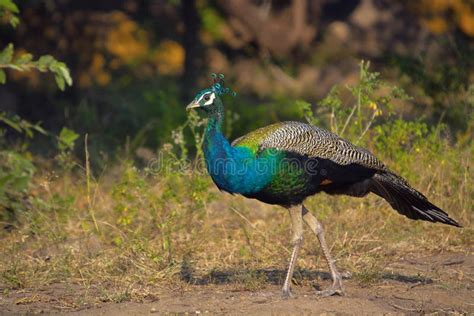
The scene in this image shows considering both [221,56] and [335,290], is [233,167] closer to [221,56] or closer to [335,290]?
[335,290]

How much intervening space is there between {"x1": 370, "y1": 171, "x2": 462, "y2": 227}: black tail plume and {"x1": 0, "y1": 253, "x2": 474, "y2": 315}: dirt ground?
1.29 ft

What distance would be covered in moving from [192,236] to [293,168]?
1676mm

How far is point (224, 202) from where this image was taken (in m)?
8.38

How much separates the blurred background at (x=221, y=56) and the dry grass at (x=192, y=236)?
1900 mm

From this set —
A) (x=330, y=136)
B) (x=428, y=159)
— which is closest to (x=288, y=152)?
→ (x=330, y=136)

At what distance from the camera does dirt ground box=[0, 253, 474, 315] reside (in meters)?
5.40

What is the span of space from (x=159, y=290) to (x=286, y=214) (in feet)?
6.65

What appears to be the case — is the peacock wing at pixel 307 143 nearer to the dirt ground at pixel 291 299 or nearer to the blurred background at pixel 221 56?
the dirt ground at pixel 291 299

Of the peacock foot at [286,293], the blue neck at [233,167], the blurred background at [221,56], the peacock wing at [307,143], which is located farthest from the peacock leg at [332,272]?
the blurred background at [221,56]

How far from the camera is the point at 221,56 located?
15.2 m

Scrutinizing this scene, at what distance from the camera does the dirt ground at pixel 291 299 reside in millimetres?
5402

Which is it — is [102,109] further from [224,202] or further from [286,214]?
[286,214]

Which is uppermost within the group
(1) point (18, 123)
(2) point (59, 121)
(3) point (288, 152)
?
(3) point (288, 152)

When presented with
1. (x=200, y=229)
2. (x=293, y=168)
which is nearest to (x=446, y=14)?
(x=200, y=229)
